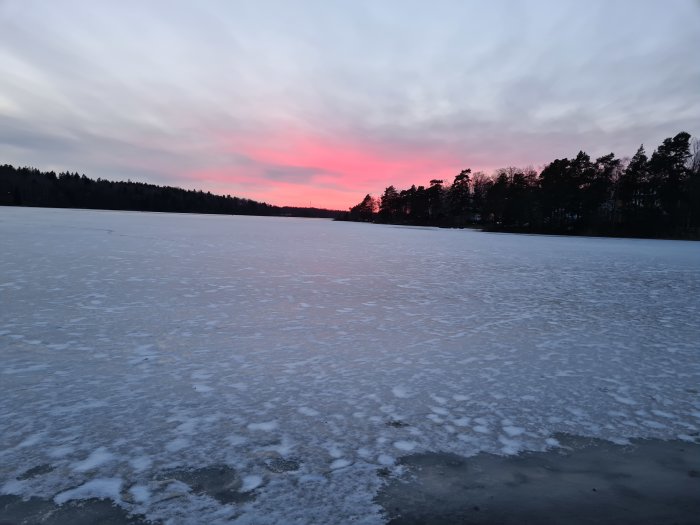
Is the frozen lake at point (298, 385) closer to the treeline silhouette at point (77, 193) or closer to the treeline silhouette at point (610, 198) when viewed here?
the treeline silhouette at point (610, 198)

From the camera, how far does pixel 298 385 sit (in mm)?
4668

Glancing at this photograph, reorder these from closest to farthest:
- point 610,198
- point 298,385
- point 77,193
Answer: point 298,385, point 610,198, point 77,193

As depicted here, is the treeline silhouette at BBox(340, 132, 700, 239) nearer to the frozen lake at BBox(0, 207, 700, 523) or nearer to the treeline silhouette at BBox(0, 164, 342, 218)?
the frozen lake at BBox(0, 207, 700, 523)

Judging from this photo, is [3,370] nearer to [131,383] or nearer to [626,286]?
[131,383]

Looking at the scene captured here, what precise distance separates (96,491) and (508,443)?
10.6 ft

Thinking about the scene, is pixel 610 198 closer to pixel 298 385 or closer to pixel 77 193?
pixel 298 385

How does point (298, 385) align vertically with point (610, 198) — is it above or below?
below

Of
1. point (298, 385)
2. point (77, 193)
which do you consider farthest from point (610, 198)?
point (77, 193)

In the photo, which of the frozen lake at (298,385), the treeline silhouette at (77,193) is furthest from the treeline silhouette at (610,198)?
the treeline silhouette at (77,193)

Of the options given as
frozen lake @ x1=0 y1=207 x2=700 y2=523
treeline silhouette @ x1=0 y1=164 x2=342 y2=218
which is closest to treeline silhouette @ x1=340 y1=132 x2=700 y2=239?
frozen lake @ x1=0 y1=207 x2=700 y2=523

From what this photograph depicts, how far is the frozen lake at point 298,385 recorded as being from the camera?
2.98 metres

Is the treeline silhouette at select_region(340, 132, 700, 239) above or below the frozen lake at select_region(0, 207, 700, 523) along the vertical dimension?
above

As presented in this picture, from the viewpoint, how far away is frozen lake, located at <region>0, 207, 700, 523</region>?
2982 mm

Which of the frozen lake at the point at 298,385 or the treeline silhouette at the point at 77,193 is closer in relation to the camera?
the frozen lake at the point at 298,385
